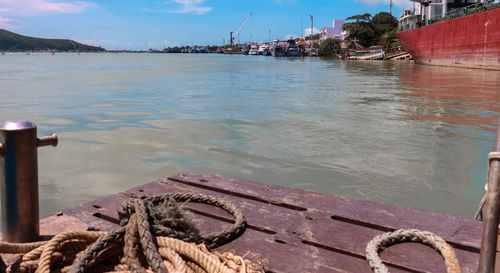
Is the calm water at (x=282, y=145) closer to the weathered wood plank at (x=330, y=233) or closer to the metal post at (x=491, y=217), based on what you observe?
the weathered wood plank at (x=330, y=233)

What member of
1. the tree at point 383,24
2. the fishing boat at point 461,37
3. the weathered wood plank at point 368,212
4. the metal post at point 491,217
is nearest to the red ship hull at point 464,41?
the fishing boat at point 461,37

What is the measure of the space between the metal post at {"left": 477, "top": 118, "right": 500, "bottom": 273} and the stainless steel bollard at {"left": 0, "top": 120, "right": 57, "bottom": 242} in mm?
2164

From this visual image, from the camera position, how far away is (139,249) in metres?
2.23

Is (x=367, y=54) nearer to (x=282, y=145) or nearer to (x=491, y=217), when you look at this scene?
(x=282, y=145)

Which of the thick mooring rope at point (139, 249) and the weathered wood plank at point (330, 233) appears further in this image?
the weathered wood plank at point (330, 233)

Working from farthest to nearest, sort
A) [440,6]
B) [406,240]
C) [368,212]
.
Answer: [440,6] → [368,212] → [406,240]

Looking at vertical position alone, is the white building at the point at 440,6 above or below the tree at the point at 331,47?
below

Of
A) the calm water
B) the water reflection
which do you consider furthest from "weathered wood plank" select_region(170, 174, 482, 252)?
the water reflection

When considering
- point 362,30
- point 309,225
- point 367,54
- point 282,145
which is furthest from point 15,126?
point 362,30

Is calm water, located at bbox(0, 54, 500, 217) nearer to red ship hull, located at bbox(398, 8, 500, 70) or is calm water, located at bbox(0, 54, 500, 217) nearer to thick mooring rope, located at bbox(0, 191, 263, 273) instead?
thick mooring rope, located at bbox(0, 191, 263, 273)

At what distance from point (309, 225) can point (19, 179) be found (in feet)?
5.71

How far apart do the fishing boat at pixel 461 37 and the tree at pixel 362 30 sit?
4688cm

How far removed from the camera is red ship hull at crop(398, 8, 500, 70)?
23.8 metres

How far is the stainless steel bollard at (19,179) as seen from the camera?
2041mm
